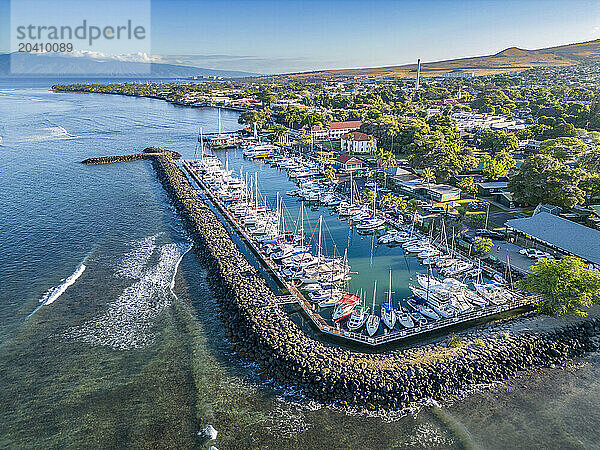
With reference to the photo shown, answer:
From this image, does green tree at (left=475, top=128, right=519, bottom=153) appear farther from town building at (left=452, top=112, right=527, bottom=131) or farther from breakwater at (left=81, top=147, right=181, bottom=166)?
breakwater at (left=81, top=147, right=181, bottom=166)

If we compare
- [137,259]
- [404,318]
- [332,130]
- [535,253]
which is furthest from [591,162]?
[332,130]

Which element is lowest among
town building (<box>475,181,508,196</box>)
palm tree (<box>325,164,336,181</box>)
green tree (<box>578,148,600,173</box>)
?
town building (<box>475,181,508,196</box>)

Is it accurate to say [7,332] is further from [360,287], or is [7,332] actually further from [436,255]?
[436,255]

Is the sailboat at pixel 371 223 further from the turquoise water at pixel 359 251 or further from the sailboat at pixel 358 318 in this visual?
the sailboat at pixel 358 318

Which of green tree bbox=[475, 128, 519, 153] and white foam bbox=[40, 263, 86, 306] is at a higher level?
green tree bbox=[475, 128, 519, 153]

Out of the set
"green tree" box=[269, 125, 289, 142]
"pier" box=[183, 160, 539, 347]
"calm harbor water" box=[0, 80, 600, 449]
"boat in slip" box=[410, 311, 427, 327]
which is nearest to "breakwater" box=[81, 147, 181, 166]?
"green tree" box=[269, 125, 289, 142]

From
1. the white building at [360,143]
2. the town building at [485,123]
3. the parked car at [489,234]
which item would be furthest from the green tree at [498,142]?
the parked car at [489,234]
